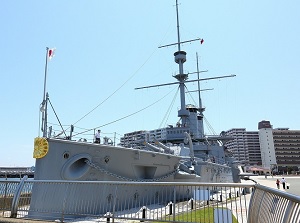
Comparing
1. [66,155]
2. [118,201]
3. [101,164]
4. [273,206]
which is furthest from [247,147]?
[273,206]

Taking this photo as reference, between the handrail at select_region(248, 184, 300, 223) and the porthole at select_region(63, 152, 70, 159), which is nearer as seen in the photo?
Result: the handrail at select_region(248, 184, 300, 223)

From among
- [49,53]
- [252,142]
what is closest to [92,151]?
[49,53]

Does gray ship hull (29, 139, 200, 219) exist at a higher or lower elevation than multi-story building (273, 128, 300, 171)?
lower

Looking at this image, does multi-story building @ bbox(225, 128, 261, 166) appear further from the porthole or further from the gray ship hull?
the porthole

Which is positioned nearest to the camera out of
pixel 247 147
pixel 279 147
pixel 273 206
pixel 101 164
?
pixel 273 206

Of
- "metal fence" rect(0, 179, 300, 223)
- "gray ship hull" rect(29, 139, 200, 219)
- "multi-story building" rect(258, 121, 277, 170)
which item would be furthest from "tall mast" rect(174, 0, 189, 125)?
"multi-story building" rect(258, 121, 277, 170)

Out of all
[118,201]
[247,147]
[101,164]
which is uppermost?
[247,147]

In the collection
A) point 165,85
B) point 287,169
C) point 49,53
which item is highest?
point 165,85

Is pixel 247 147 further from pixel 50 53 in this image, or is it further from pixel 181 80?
pixel 50 53

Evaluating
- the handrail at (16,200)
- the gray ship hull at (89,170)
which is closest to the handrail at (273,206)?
the gray ship hull at (89,170)

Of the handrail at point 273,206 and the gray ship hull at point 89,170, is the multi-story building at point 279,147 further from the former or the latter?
the handrail at point 273,206

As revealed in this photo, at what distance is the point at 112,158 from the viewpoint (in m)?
10.8

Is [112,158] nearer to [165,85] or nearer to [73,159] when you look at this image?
[73,159]

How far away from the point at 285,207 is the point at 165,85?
25056mm
